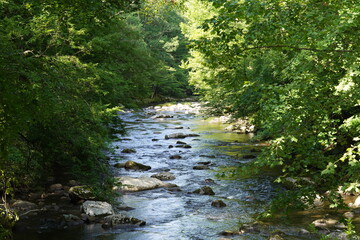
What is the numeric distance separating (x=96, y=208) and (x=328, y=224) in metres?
5.27

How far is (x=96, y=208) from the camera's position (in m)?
9.07

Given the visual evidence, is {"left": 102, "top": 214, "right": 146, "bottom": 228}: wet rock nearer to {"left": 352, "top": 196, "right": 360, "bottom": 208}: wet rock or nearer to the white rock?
the white rock

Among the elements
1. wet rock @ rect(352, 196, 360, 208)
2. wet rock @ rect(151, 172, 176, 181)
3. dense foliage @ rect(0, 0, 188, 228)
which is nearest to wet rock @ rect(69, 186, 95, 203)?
dense foliage @ rect(0, 0, 188, 228)

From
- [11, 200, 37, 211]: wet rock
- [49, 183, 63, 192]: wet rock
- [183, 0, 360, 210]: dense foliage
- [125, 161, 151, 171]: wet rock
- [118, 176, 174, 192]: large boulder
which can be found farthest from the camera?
[125, 161, 151, 171]: wet rock

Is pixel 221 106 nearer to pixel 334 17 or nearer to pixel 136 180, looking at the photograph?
pixel 136 180

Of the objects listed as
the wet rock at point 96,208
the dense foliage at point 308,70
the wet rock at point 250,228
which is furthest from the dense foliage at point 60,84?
the wet rock at point 250,228

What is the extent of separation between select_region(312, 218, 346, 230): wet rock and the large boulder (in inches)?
191

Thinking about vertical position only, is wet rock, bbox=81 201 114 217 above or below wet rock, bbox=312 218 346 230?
above

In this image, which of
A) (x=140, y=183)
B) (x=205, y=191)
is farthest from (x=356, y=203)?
(x=140, y=183)

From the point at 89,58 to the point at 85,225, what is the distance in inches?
264

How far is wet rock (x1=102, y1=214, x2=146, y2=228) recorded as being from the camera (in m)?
8.34

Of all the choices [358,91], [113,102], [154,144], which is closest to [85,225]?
[113,102]

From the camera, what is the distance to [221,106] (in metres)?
18.9

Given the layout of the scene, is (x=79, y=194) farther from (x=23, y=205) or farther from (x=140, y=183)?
(x=140, y=183)
